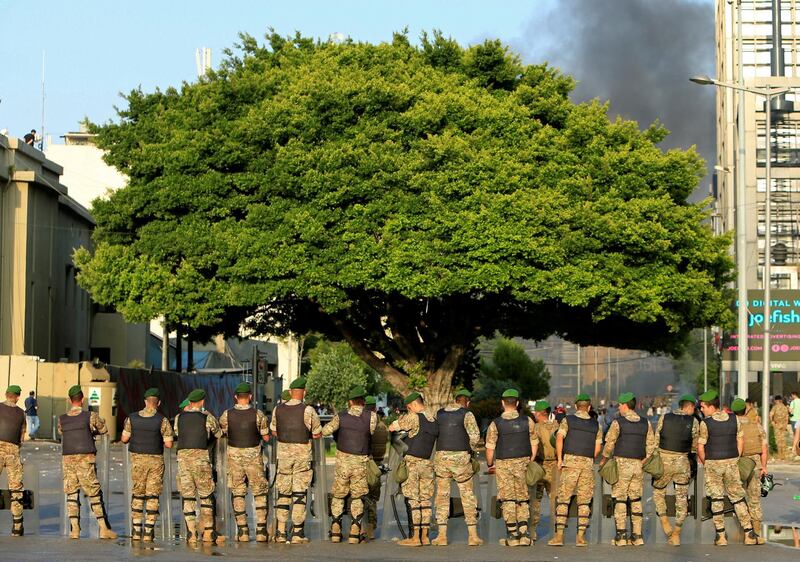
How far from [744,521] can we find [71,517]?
8.37 meters

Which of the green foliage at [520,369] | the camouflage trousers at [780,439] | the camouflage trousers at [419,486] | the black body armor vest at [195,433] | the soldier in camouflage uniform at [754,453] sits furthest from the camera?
the green foliage at [520,369]

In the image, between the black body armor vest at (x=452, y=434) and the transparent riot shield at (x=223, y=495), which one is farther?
the transparent riot shield at (x=223, y=495)

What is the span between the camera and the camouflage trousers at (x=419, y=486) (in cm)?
1714

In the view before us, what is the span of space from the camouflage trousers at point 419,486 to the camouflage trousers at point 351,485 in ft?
1.76

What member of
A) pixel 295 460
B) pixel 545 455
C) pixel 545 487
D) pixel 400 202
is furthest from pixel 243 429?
pixel 400 202

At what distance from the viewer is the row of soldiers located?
1700 centimetres

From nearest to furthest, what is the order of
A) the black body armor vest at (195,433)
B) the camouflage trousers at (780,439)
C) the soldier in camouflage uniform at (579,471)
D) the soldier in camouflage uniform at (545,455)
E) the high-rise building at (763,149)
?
the black body armor vest at (195,433)
the soldier in camouflage uniform at (579,471)
the soldier in camouflage uniform at (545,455)
the camouflage trousers at (780,439)
the high-rise building at (763,149)

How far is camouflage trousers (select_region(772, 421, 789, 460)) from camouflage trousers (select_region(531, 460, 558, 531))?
18813 millimetres

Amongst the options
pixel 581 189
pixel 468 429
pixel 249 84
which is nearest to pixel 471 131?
pixel 581 189

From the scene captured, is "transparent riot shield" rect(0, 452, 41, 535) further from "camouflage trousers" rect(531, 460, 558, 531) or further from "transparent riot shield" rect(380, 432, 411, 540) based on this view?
"camouflage trousers" rect(531, 460, 558, 531)

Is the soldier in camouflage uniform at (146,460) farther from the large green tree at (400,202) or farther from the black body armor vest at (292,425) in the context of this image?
the large green tree at (400,202)

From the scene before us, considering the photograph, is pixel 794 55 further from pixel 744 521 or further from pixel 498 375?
pixel 744 521

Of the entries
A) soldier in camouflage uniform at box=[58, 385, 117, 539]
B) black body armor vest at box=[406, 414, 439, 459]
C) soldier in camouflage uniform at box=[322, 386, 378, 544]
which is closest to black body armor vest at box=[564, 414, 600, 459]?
black body armor vest at box=[406, 414, 439, 459]

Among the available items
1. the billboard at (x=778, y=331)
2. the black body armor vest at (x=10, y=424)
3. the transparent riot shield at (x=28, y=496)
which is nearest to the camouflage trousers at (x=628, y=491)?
the transparent riot shield at (x=28, y=496)
